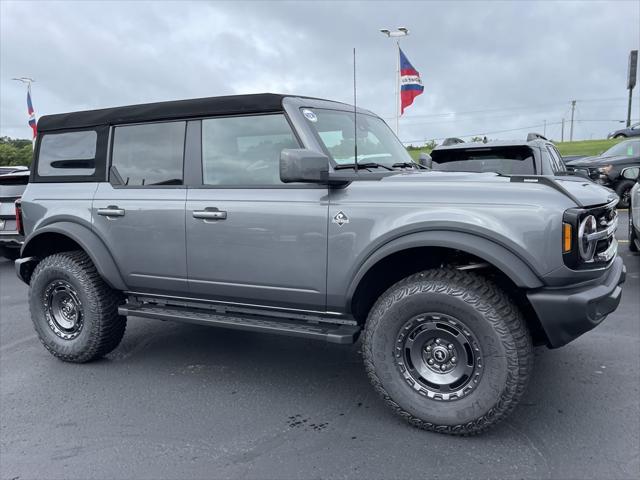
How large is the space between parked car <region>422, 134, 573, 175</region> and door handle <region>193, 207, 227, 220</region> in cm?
334

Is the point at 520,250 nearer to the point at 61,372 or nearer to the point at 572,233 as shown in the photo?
the point at 572,233

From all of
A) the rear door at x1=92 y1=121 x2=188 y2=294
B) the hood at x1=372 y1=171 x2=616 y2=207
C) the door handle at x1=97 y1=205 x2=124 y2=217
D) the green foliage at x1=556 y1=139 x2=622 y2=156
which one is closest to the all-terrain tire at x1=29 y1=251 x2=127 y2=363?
the rear door at x1=92 y1=121 x2=188 y2=294

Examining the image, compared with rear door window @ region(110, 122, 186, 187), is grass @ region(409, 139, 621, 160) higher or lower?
higher

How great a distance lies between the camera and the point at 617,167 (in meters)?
11.8

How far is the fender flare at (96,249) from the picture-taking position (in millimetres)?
3967

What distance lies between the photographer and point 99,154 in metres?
4.16

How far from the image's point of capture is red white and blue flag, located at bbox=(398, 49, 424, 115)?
16688 millimetres

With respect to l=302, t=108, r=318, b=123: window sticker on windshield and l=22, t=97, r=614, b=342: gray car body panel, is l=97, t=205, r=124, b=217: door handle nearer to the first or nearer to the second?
l=22, t=97, r=614, b=342: gray car body panel

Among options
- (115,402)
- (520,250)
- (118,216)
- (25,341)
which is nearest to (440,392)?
(520,250)

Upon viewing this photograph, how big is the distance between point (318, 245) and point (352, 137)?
1.02 metres

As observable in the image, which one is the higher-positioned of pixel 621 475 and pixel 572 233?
pixel 572 233

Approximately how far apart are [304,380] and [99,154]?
92.5 inches

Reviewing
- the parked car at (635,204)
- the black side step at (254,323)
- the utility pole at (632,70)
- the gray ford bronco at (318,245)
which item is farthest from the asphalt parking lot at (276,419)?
the utility pole at (632,70)

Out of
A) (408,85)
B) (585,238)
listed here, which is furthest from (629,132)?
(585,238)
